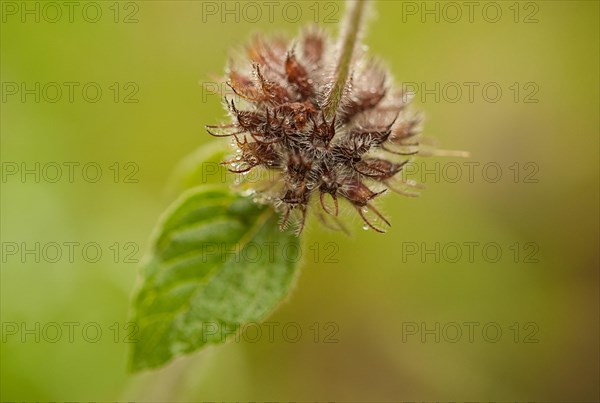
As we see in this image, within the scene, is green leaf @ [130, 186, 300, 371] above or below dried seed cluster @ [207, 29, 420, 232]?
below

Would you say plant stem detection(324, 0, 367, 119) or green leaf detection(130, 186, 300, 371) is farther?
green leaf detection(130, 186, 300, 371)

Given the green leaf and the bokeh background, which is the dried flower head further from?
the bokeh background

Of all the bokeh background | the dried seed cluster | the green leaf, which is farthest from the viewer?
the bokeh background

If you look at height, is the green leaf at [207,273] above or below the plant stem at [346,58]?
below

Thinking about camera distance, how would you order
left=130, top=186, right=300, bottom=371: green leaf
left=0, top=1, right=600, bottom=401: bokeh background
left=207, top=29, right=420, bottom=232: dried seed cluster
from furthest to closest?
left=0, top=1, right=600, bottom=401: bokeh background, left=130, top=186, right=300, bottom=371: green leaf, left=207, top=29, right=420, bottom=232: dried seed cluster

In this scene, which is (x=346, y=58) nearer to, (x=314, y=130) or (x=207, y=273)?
(x=314, y=130)

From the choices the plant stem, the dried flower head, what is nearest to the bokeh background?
the dried flower head

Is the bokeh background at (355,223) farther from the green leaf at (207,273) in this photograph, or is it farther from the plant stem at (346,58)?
the plant stem at (346,58)

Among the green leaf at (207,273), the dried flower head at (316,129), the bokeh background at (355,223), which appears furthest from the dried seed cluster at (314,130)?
the bokeh background at (355,223)
